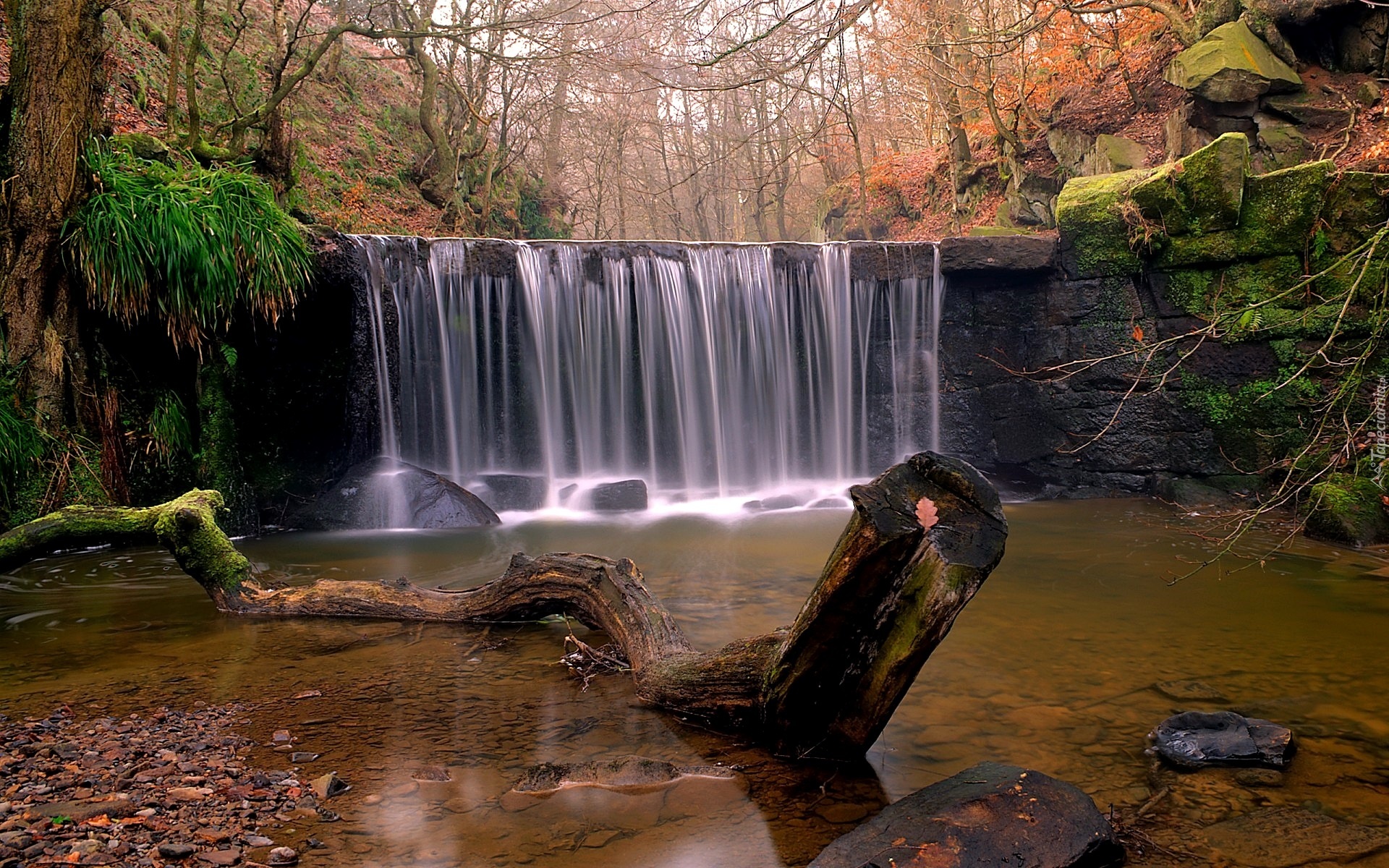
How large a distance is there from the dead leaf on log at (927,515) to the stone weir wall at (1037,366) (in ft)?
20.8

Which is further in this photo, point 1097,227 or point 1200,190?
point 1097,227

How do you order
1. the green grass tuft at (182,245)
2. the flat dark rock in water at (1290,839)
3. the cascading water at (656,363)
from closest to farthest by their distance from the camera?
the flat dark rock in water at (1290,839) → the green grass tuft at (182,245) → the cascading water at (656,363)

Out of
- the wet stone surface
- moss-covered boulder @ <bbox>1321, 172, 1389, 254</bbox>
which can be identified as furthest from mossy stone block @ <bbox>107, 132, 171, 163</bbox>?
moss-covered boulder @ <bbox>1321, 172, 1389, 254</bbox>

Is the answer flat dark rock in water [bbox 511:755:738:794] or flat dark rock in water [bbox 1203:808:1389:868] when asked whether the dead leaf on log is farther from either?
flat dark rock in water [bbox 1203:808:1389:868]

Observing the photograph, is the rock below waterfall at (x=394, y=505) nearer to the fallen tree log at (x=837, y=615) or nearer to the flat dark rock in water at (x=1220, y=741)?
the fallen tree log at (x=837, y=615)

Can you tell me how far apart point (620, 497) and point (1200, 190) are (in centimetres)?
664

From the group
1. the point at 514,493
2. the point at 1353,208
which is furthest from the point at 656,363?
the point at 1353,208

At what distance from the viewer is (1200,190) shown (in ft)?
27.8

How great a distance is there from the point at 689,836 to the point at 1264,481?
8.01 meters

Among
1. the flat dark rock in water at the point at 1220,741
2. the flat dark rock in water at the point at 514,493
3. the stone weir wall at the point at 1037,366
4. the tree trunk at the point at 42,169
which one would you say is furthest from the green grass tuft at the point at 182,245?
the flat dark rock in water at the point at 1220,741

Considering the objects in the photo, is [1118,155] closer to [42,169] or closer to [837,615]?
[837,615]

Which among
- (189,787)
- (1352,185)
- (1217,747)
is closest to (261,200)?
(189,787)

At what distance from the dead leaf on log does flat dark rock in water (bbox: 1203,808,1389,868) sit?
1.26 metres

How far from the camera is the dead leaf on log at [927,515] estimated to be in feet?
8.13
